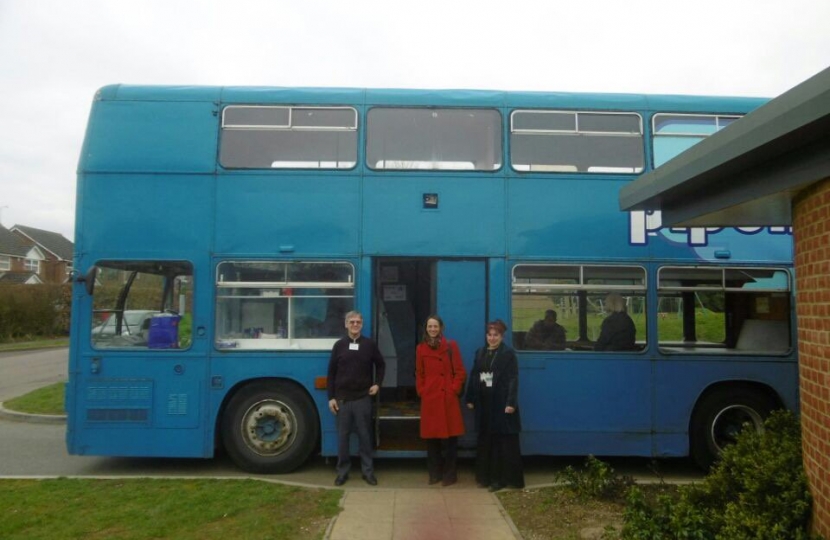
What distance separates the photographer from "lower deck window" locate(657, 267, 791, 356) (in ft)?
22.2

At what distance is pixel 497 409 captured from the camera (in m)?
6.23

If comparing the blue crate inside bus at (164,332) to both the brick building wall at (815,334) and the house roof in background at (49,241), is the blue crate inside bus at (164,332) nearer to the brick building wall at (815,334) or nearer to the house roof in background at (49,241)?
the brick building wall at (815,334)

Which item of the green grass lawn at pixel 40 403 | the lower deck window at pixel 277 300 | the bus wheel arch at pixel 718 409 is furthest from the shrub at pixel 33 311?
the bus wheel arch at pixel 718 409

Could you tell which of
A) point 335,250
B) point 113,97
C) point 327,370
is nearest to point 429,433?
point 327,370

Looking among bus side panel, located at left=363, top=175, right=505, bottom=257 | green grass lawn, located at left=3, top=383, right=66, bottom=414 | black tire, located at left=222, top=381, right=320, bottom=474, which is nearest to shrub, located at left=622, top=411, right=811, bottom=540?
bus side panel, located at left=363, top=175, right=505, bottom=257

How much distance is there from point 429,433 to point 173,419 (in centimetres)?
279

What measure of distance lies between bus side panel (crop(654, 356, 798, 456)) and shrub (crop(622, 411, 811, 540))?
5.89 ft

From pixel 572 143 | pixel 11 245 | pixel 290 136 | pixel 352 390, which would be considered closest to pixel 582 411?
pixel 352 390

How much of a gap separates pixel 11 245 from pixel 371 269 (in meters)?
52.4

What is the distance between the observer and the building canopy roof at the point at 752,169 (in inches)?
123

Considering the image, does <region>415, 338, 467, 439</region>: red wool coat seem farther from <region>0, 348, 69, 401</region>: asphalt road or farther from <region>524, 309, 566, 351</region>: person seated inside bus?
<region>0, 348, 69, 401</region>: asphalt road

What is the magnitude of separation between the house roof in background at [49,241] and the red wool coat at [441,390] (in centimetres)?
5743

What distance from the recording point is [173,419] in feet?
21.7

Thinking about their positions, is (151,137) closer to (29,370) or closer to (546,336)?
(546,336)
